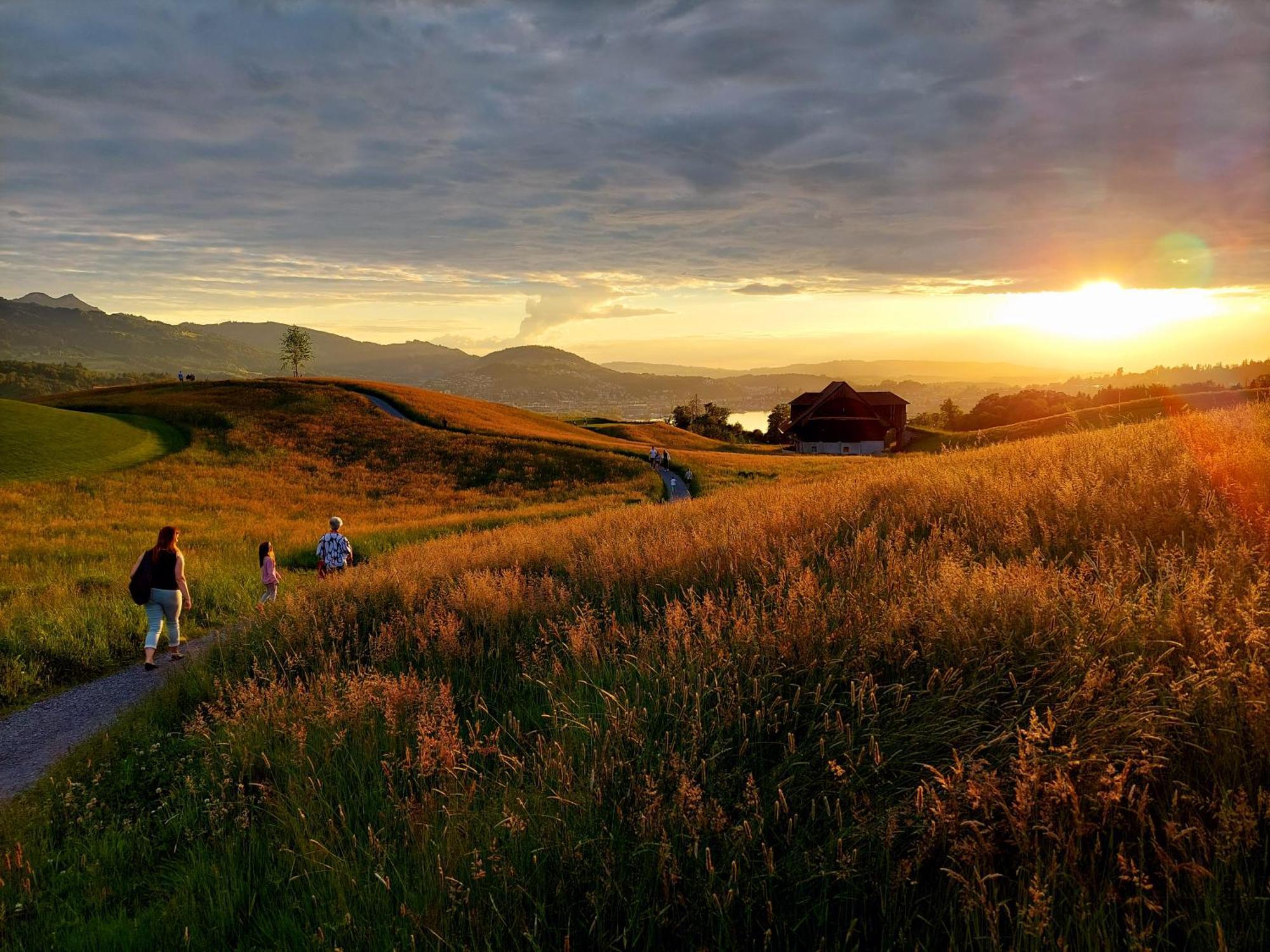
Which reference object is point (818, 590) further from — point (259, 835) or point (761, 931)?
point (259, 835)

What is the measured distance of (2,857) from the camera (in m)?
5.11

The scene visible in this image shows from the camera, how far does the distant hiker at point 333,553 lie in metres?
15.0

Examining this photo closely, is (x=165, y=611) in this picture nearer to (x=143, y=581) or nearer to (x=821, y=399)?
(x=143, y=581)

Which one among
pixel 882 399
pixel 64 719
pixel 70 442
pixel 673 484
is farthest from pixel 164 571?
pixel 882 399

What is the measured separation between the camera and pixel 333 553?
15.1 metres

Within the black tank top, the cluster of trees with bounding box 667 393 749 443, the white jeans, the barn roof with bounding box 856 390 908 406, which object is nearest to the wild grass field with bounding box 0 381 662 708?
the white jeans

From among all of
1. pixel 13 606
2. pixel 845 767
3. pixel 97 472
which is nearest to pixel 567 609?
pixel 845 767

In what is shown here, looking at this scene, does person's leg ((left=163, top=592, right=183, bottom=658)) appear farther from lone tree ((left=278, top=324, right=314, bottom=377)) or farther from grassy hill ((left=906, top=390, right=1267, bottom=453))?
lone tree ((left=278, top=324, right=314, bottom=377))

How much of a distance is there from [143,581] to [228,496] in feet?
83.8

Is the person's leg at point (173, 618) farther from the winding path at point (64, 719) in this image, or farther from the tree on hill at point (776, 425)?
the tree on hill at point (776, 425)

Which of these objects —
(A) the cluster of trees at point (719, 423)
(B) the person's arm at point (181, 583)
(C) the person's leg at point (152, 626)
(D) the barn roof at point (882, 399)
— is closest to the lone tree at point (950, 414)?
(A) the cluster of trees at point (719, 423)

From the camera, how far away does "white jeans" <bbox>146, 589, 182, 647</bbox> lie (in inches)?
437

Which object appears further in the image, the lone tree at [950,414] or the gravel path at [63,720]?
the lone tree at [950,414]

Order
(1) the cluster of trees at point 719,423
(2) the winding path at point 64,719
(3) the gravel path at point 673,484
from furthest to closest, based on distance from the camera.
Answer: (1) the cluster of trees at point 719,423
(3) the gravel path at point 673,484
(2) the winding path at point 64,719
